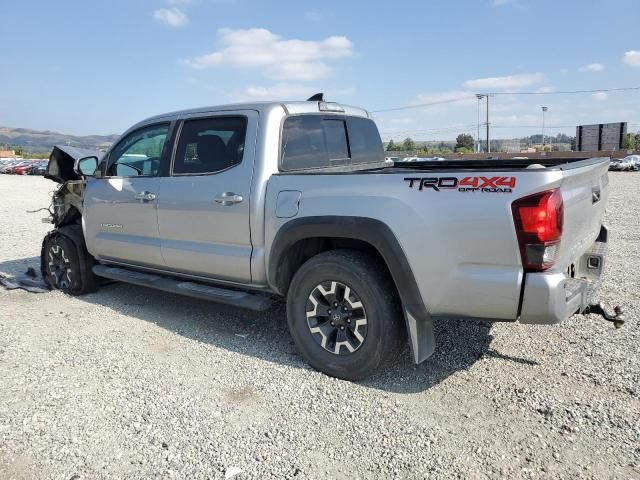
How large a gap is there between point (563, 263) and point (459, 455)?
4.27ft

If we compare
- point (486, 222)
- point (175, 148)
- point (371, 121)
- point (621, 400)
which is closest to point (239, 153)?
point (175, 148)

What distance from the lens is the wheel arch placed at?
334 centimetres

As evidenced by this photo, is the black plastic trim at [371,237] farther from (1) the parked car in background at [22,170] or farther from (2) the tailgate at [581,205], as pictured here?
(1) the parked car in background at [22,170]

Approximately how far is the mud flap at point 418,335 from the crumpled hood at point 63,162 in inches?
177

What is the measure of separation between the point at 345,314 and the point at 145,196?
2402 millimetres

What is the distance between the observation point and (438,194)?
3.15 meters

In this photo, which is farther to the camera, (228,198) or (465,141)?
(465,141)

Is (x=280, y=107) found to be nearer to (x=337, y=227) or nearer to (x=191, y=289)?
(x=337, y=227)

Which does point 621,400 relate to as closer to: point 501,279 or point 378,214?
point 501,279

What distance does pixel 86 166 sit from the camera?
5648 millimetres

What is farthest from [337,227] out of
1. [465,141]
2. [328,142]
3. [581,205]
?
[465,141]

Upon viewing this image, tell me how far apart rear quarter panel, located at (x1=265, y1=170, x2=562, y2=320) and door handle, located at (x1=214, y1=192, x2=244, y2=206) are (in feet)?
3.24

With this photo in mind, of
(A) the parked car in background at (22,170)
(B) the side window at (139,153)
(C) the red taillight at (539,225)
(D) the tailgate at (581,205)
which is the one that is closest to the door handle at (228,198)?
(B) the side window at (139,153)

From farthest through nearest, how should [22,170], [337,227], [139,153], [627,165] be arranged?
[22,170] < [627,165] < [139,153] < [337,227]
